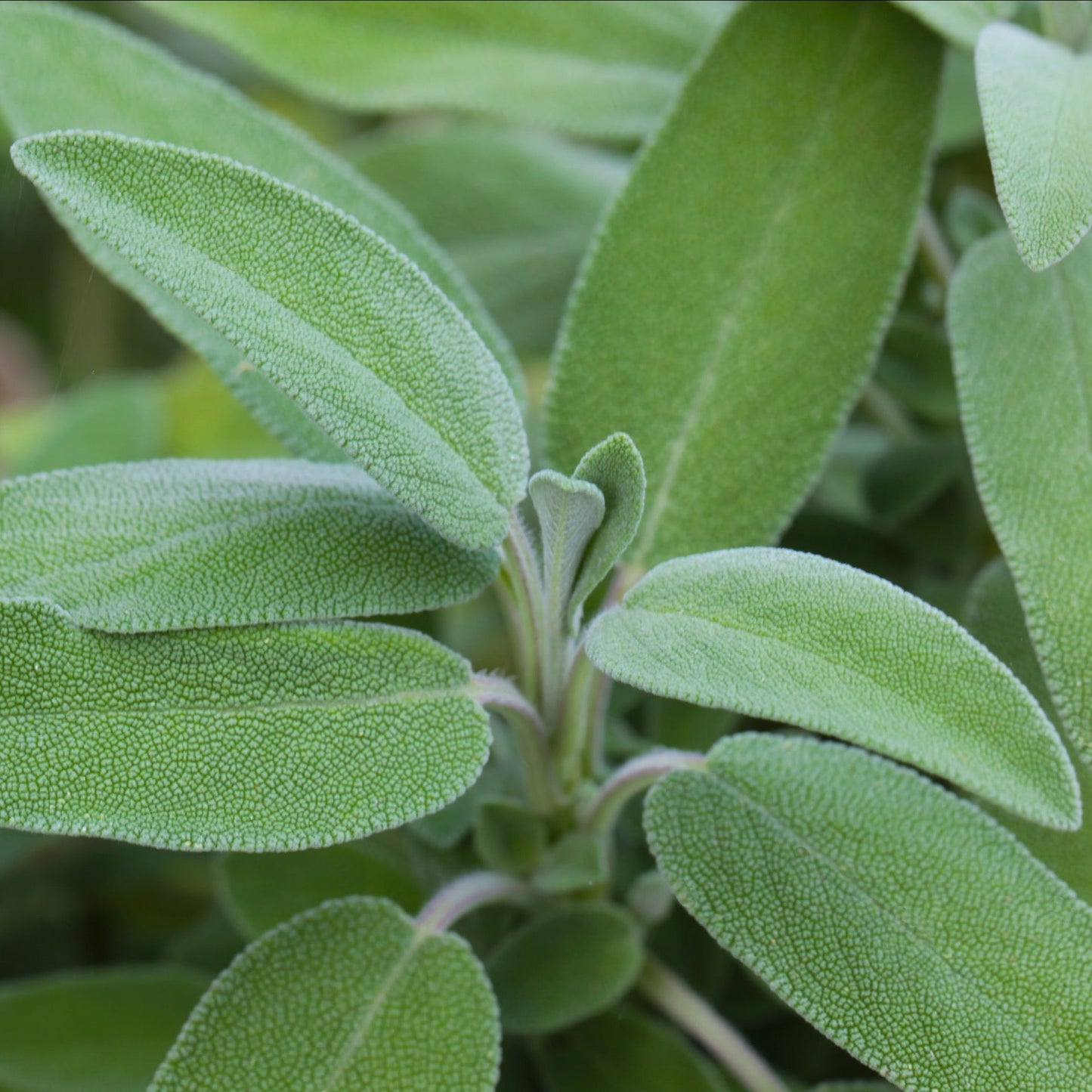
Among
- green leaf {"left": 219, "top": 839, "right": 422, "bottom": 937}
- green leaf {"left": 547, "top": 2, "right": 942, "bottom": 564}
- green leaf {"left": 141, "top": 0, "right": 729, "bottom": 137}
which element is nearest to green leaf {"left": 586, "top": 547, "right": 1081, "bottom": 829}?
green leaf {"left": 547, "top": 2, "right": 942, "bottom": 564}

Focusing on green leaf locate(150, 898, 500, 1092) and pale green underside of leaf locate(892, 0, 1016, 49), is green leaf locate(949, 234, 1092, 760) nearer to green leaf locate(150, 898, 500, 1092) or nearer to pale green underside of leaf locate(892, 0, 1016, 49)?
pale green underside of leaf locate(892, 0, 1016, 49)

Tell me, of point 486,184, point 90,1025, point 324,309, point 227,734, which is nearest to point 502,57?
point 486,184

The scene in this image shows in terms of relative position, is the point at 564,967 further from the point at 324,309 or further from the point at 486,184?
the point at 486,184

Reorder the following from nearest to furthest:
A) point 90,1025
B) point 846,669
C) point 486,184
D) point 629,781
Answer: point 846,669
point 629,781
point 90,1025
point 486,184

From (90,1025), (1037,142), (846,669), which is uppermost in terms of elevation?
(1037,142)

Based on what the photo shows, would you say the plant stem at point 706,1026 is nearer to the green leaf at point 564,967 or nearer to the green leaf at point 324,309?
the green leaf at point 564,967

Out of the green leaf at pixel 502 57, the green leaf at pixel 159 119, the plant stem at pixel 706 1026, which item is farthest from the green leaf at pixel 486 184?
the plant stem at pixel 706 1026
